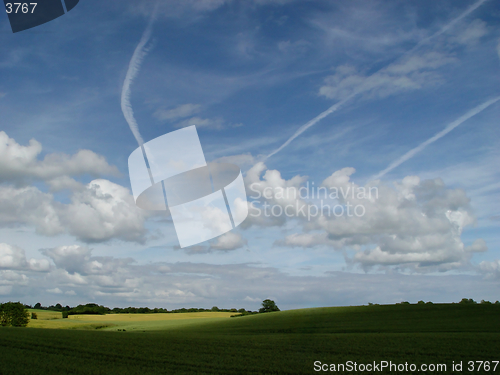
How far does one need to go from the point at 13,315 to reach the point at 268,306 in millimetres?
53124

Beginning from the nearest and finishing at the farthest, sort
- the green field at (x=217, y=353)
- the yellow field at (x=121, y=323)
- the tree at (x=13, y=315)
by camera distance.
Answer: the green field at (x=217, y=353) → the yellow field at (x=121, y=323) → the tree at (x=13, y=315)

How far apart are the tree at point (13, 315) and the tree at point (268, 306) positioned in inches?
1970

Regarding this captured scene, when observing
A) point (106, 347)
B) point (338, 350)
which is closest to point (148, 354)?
point (106, 347)

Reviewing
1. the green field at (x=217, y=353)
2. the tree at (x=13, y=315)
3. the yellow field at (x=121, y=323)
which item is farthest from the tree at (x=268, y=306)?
the green field at (x=217, y=353)

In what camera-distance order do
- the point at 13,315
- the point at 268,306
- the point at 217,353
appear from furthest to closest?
the point at 268,306 → the point at 13,315 → the point at 217,353

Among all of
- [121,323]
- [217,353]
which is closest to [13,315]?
[121,323]

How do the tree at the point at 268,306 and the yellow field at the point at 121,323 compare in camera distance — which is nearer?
the yellow field at the point at 121,323

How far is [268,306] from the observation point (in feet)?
286

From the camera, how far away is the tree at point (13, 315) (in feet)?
171

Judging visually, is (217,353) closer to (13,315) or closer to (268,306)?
(13,315)

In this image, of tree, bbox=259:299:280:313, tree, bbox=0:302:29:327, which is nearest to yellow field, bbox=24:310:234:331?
tree, bbox=0:302:29:327

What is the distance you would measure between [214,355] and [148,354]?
338cm

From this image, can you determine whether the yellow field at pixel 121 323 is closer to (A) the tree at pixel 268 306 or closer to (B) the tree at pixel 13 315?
(B) the tree at pixel 13 315

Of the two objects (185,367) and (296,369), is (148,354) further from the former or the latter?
(296,369)
